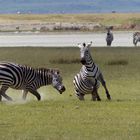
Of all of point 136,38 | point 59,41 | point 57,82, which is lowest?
point 59,41

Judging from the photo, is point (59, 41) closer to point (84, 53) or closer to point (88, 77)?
point (88, 77)

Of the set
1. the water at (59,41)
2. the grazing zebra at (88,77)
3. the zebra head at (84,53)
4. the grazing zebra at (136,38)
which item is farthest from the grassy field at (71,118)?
the water at (59,41)

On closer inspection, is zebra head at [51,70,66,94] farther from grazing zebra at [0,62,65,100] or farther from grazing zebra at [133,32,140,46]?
grazing zebra at [133,32,140,46]

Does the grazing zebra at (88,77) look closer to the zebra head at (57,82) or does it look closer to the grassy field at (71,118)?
the zebra head at (57,82)

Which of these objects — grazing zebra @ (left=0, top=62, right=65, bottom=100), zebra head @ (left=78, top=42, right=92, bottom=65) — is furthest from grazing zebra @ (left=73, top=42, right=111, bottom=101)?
grazing zebra @ (left=0, top=62, right=65, bottom=100)

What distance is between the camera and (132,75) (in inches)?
1155

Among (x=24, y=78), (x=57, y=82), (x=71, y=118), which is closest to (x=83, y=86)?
(x=57, y=82)

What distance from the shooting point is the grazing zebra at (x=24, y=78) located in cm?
1938

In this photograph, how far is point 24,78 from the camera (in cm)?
1986

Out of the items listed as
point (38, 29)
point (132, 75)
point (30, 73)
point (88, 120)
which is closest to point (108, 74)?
point (132, 75)

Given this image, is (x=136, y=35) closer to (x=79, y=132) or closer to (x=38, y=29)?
(x=79, y=132)

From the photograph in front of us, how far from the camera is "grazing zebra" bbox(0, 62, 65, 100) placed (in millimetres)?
19375

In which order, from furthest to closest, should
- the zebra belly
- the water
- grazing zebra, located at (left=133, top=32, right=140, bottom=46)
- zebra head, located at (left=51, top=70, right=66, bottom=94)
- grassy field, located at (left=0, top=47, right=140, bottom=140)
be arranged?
the water, grazing zebra, located at (left=133, top=32, right=140, bottom=46), zebra head, located at (left=51, top=70, right=66, bottom=94), the zebra belly, grassy field, located at (left=0, top=47, right=140, bottom=140)

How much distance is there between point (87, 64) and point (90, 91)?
2.32ft
